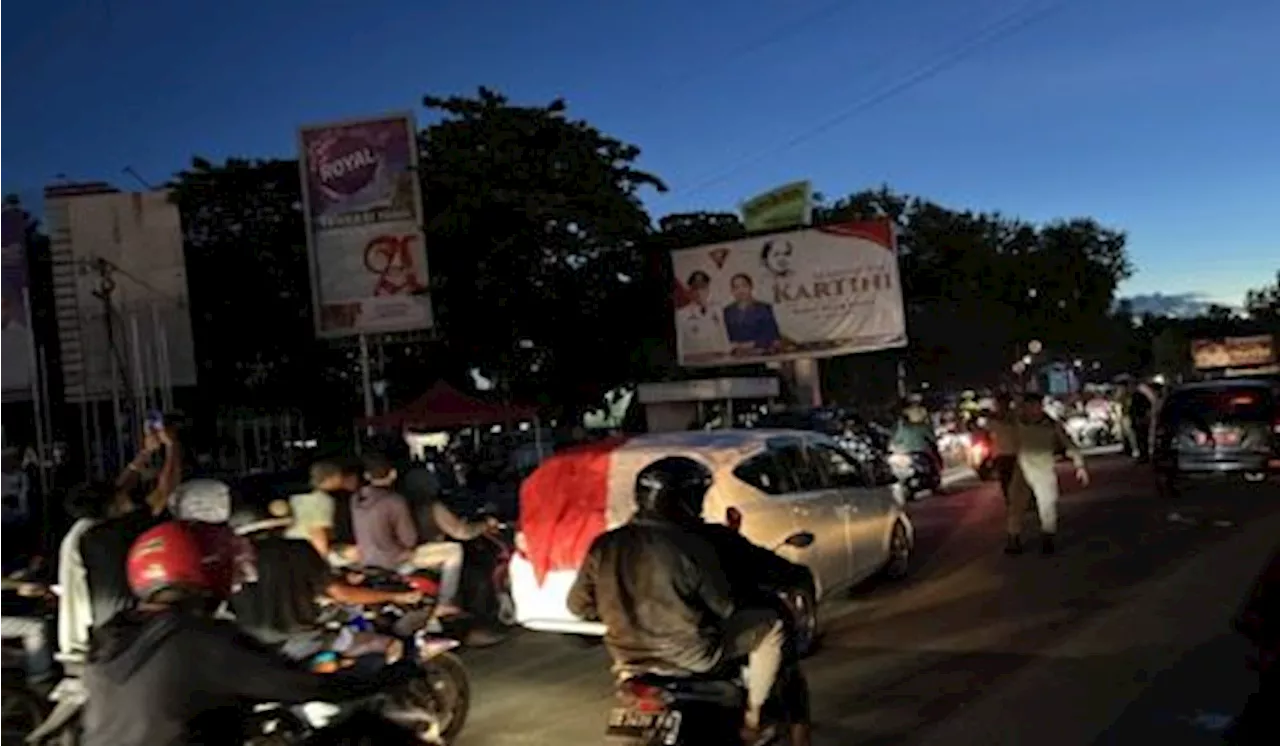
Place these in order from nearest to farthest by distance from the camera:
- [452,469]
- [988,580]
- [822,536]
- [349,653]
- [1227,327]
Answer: [349,653]
[822,536]
[988,580]
[452,469]
[1227,327]

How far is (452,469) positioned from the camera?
28.5 metres

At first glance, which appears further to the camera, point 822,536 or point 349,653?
point 822,536

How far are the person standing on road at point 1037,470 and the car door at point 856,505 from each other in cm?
216

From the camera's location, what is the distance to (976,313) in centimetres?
5722

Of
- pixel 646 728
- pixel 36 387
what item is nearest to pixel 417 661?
pixel 646 728

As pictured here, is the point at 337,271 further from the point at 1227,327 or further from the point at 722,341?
the point at 1227,327

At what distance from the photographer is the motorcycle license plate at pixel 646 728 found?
17.4 feet

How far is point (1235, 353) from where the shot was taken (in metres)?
69.5

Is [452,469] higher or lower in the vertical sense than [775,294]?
lower

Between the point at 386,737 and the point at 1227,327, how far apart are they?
115790 millimetres

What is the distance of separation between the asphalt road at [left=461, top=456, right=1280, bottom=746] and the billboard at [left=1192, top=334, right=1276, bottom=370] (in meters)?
56.8

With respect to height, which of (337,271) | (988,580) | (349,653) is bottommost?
(988,580)

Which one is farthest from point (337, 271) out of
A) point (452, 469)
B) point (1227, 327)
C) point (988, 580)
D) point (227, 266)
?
point (1227, 327)

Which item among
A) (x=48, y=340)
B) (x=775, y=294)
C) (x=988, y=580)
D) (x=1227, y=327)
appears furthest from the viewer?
(x=1227, y=327)
